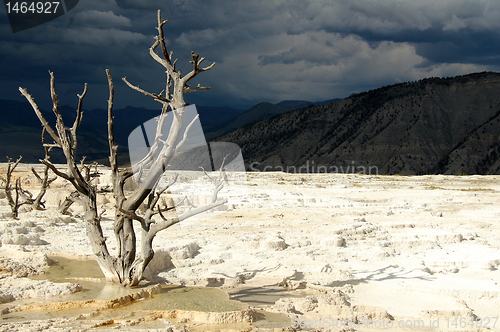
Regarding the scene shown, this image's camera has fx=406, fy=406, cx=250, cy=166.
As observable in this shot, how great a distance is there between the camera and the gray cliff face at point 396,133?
62.1 metres

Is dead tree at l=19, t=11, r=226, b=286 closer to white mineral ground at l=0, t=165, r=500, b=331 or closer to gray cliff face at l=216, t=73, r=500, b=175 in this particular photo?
white mineral ground at l=0, t=165, r=500, b=331

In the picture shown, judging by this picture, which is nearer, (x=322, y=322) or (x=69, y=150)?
(x=322, y=322)

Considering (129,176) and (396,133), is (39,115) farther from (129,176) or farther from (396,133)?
(396,133)

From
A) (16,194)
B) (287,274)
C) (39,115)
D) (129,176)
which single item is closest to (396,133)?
(16,194)

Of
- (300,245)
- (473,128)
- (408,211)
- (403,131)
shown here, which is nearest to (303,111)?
(403,131)

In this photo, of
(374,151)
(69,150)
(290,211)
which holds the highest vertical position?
(374,151)

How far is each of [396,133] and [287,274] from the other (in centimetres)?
6814

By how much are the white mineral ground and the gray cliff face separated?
51.3m

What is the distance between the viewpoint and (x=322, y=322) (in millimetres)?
5340

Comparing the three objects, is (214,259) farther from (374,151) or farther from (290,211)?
(374,151)

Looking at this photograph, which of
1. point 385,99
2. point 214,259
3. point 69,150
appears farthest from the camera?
point 385,99

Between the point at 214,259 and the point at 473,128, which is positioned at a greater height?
the point at 473,128

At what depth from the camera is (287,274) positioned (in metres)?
7.34

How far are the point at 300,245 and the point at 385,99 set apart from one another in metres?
78.2
